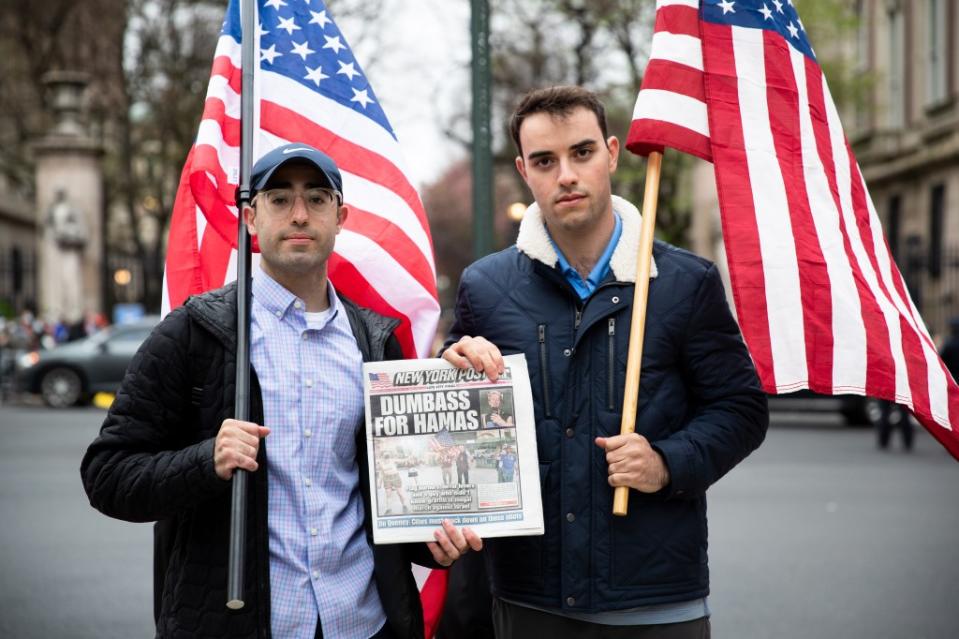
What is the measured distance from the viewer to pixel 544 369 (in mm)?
3340

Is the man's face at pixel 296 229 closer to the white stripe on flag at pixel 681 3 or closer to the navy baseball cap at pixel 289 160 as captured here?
the navy baseball cap at pixel 289 160

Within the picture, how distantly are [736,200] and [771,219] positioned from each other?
13 cm

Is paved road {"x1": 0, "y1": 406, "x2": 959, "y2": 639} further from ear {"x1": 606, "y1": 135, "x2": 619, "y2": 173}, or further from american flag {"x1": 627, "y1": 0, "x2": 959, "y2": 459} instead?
ear {"x1": 606, "y1": 135, "x2": 619, "y2": 173}

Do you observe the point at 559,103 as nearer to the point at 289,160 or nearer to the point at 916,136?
the point at 289,160

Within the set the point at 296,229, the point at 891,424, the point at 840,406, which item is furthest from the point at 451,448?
the point at 840,406

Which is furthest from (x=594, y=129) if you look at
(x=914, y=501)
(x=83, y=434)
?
(x=83, y=434)

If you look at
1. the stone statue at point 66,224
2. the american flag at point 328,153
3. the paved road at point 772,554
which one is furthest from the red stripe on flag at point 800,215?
the stone statue at point 66,224

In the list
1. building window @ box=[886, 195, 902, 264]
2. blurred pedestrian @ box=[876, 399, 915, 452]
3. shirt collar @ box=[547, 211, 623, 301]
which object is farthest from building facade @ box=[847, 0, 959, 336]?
shirt collar @ box=[547, 211, 623, 301]

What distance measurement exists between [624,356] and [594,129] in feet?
2.13

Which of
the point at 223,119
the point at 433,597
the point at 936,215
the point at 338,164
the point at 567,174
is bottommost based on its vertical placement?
the point at 433,597

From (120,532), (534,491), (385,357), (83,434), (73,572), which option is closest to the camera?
(534,491)

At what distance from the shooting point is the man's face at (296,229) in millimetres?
3199

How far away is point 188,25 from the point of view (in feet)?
109

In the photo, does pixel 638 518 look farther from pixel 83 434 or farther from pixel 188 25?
pixel 188 25
